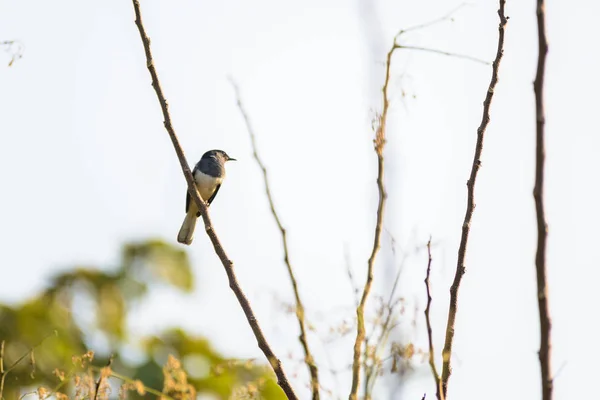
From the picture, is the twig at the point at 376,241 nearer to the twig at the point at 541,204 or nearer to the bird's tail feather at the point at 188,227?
the twig at the point at 541,204

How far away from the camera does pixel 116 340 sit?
942 cm

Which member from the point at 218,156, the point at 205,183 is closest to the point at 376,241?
the point at 205,183

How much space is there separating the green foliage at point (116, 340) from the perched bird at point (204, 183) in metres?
1.03

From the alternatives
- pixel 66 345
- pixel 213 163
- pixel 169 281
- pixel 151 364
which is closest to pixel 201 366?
pixel 151 364

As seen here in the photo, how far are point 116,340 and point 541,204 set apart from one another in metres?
8.16

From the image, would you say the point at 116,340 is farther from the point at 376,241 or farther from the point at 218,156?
the point at 376,241

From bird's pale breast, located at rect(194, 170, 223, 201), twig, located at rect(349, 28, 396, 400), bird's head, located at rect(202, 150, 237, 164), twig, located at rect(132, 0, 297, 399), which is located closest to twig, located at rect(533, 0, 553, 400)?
twig, located at rect(349, 28, 396, 400)

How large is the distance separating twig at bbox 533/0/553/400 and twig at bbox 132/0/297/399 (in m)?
0.80

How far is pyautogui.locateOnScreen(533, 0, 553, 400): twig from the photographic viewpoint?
1.73m

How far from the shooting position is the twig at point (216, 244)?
2.41 meters

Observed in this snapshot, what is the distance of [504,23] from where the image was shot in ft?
8.46

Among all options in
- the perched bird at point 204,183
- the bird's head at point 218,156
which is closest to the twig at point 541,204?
the perched bird at point 204,183

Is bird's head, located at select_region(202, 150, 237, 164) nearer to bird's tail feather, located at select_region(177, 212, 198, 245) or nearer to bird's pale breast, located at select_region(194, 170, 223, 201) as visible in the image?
bird's pale breast, located at select_region(194, 170, 223, 201)

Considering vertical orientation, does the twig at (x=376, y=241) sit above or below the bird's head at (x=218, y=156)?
below
